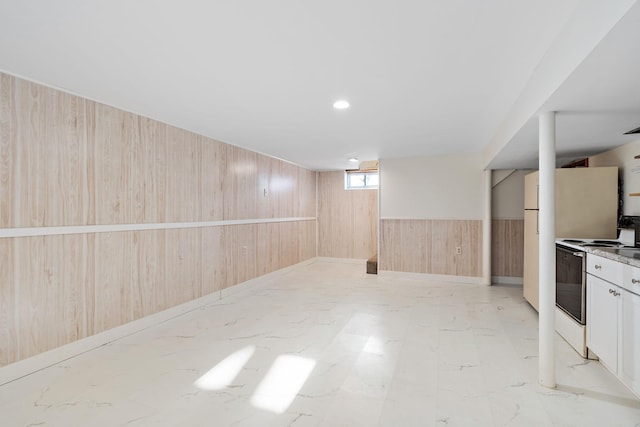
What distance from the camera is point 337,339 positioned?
3.16 meters

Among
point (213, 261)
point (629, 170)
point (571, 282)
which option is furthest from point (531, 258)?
point (213, 261)

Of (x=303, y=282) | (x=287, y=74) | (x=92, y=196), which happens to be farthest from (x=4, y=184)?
(x=303, y=282)

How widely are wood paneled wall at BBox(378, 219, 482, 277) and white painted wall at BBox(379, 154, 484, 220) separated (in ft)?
0.54

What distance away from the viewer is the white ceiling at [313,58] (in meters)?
1.63

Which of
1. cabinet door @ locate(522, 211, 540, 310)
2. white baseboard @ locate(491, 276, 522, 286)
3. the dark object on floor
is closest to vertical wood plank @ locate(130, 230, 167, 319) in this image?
the dark object on floor

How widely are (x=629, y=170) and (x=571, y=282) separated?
1.39 m

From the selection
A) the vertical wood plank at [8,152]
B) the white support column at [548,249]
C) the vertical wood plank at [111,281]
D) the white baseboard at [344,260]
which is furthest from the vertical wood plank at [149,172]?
the white baseboard at [344,260]

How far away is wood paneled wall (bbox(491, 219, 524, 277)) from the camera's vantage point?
18.0ft

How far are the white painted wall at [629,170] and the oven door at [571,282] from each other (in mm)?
805

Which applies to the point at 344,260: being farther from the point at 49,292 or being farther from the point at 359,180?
the point at 49,292

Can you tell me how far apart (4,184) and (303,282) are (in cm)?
422

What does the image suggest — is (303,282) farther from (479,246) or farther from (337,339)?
(479,246)

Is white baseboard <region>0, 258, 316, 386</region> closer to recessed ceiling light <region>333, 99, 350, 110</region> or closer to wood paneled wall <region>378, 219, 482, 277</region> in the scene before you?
recessed ceiling light <region>333, 99, 350, 110</region>

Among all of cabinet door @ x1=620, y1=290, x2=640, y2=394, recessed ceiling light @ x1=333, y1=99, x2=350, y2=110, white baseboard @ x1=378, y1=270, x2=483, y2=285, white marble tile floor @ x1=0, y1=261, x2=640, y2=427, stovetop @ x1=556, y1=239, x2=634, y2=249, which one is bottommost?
white marble tile floor @ x1=0, y1=261, x2=640, y2=427
